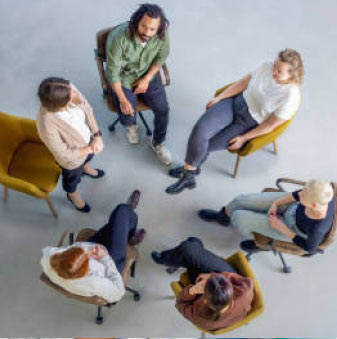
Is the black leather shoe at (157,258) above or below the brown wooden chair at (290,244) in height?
below

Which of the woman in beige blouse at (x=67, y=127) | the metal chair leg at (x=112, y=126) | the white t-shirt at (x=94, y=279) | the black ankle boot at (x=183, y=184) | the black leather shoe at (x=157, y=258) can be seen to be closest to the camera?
the white t-shirt at (x=94, y=279)

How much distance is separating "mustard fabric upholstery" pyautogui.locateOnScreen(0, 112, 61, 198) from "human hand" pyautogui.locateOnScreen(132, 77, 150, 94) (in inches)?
32.7

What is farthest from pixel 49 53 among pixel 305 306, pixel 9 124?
pixel 305 306

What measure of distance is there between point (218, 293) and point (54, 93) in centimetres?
140

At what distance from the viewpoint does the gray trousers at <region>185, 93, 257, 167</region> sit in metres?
3.17

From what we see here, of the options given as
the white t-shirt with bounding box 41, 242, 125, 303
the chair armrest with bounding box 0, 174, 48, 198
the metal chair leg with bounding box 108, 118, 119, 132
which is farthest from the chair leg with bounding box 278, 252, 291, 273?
the chair armrest with bounding box 0, 174, 48, 198

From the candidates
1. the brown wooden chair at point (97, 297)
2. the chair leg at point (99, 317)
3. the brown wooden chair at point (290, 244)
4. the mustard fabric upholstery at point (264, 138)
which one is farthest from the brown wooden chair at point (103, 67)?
the chair leg at point (99, 317)

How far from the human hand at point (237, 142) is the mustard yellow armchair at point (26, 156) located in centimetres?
128

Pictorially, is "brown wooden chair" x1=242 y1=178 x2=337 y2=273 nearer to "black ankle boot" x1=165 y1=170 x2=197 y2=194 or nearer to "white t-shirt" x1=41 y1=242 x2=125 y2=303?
"black ankle boot" x1=165 y1=170 x2=197 y2=194

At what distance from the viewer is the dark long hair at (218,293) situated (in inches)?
84.0

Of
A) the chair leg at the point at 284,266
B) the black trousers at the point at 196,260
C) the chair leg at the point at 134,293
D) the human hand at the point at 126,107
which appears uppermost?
the human hand at the point at 126,107

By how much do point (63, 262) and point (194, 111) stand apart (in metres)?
2.14

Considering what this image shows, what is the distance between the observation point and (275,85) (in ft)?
9.57

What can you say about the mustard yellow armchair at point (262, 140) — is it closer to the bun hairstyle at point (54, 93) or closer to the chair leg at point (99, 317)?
the bun hairstyle at point (54, 93)
